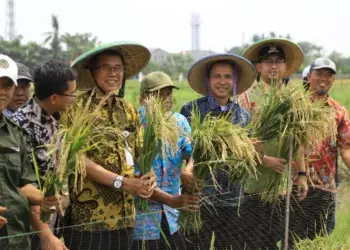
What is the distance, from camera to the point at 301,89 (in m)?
3.61

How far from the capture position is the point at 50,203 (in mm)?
2527

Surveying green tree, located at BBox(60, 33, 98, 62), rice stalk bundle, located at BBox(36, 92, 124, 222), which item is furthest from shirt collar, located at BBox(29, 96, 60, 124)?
green tree, located at BBox(60, 33, 98, 62)

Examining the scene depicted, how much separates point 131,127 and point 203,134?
39 centimetres

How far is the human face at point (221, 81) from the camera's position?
12.3ft

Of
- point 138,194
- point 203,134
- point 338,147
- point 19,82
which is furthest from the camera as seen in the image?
point 338,147

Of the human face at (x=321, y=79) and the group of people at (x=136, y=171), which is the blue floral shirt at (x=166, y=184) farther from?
the human face at (x=321, y=79)

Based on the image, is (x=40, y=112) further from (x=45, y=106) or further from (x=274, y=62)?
(x=274, y=62)

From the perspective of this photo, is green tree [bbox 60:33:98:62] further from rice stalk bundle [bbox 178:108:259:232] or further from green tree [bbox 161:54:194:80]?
rice stalk bundle [bbox 178:108:259:232]

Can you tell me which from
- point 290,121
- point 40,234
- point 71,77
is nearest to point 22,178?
point 40,234

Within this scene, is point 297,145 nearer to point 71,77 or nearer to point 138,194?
point 138,194

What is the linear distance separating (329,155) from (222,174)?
1.19 meters

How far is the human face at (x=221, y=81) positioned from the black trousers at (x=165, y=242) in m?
0.88

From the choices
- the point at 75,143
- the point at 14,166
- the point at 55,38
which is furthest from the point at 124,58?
the point at 55,38

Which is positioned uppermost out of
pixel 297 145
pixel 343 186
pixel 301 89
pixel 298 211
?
pixel 301 89
